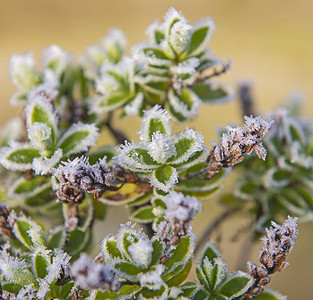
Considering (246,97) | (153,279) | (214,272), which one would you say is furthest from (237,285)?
(246,97)

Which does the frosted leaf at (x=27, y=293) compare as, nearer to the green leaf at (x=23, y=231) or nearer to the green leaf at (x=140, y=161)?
the green leaf at (x=23, y=231)

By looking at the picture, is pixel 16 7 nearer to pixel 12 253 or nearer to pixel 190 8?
pixel 190 8

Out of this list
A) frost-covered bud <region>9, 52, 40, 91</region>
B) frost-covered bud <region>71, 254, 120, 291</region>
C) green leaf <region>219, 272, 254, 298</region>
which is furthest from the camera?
frost-covered bud <region>9, 52, 40, 91</region>

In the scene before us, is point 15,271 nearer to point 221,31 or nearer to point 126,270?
point 126,270

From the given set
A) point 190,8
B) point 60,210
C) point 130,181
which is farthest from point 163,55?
point 190,8

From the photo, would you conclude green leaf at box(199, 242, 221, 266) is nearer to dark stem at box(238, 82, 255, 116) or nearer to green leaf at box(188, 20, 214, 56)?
green leaf at box(188, 20, 214, 56)

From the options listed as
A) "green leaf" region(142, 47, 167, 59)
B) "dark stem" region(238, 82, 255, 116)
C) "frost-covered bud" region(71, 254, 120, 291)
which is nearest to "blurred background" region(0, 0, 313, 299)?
"dark stem" region(238, 82, 255, 116)
